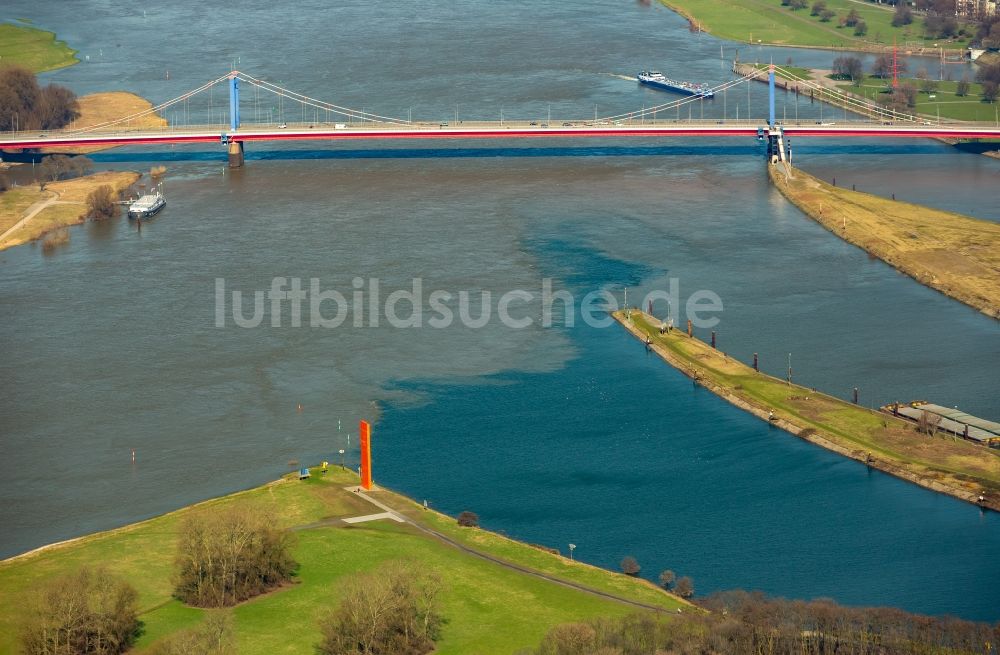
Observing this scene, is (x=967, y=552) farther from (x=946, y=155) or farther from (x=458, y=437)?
(x=946, y=155)

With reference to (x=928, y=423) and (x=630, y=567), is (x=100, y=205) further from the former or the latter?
(x=630, y=567)

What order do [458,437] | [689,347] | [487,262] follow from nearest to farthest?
1. [458,437]
2. [689,347]
3. [487,262]

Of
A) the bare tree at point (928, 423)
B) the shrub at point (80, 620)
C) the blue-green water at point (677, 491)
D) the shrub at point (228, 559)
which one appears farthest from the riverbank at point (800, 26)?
the shrub at point (80, 620)

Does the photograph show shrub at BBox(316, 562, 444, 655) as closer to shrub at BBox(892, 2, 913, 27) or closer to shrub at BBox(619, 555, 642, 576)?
shrub at BBox(619, 555, 642, 576)

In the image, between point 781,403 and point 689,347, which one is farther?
point 689,347

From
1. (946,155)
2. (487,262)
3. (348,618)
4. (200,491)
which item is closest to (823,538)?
(348,618)

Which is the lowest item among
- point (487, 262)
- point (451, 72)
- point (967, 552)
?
point (967, 552)
